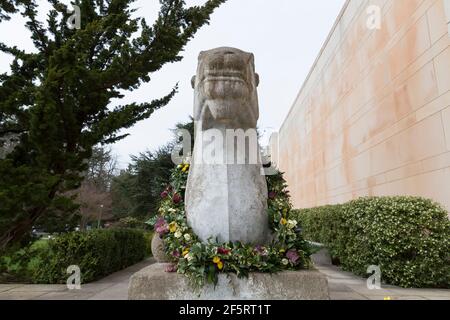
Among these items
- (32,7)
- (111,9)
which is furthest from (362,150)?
(32,7)

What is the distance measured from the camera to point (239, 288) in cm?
269

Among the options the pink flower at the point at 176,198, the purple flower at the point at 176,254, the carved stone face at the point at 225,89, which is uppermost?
the carved stone face at the point at 225,89

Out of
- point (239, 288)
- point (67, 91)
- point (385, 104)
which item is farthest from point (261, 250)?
point (385, 104)

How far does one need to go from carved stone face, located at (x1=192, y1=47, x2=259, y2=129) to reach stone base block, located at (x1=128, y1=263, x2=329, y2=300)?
1.46 m

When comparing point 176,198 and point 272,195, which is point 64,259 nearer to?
point 176,198

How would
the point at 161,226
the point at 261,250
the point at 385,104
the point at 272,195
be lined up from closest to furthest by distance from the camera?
the point at 261,250
the point at 161,226
the point at 272,195
the point at 385,104

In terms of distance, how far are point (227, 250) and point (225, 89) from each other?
1489 mm

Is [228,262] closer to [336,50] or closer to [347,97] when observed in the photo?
[347,97]

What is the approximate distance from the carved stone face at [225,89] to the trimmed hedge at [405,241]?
3.68 meters

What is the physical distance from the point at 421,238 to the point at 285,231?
3351mm

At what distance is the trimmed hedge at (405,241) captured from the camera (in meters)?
5.05

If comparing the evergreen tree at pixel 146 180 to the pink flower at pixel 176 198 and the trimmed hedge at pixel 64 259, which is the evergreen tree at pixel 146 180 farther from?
the pink flower at pixel 176 198

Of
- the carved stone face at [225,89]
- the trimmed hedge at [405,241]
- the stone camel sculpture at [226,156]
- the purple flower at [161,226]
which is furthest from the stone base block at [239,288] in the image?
the trimmed hedge at [405,241]

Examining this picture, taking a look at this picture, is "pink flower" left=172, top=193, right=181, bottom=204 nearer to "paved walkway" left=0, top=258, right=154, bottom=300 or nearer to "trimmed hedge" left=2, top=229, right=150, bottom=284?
"paved walkway" left=0, top=258, right=154, bottom=300
